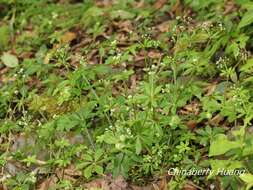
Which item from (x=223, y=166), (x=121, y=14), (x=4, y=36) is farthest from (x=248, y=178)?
(x=4, y=36)

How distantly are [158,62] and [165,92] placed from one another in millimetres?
619

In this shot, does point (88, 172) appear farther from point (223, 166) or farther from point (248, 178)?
point (248, 178)

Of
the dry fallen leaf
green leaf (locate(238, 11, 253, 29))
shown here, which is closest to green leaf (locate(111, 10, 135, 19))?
the dry fallen leaf

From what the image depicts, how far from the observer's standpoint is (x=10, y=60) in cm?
475

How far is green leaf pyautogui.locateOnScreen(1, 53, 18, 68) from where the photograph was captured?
15.4 ft

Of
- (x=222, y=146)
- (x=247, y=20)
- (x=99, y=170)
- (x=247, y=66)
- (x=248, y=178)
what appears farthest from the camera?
(x=247, y=20)

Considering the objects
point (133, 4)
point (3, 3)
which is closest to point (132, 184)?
point (133, 4)

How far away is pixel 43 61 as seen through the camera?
179 inches

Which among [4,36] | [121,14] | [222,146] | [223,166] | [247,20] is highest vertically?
[247,20]

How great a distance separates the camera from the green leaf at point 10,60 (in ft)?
15.4

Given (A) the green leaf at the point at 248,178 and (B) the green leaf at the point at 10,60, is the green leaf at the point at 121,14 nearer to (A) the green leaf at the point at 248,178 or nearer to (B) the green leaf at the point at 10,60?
(B) the green leaf at the point at 10,60

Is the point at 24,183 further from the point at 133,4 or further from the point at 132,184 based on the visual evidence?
the point at 133,4

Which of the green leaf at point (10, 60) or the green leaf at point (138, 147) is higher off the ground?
the green leaf at point (10, 60)

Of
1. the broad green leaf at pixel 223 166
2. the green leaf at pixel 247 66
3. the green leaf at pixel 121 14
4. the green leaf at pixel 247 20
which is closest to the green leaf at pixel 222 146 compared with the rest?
the broad green leaf at pixel 223 166
